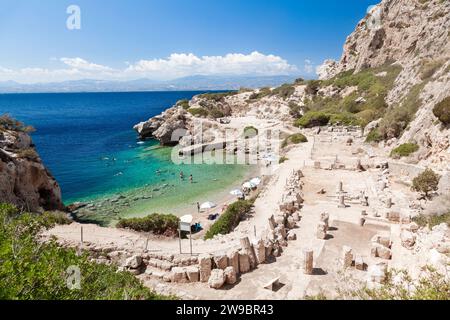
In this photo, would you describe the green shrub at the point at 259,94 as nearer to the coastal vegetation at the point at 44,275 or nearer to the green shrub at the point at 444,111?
the green shrub at the point at 444,111

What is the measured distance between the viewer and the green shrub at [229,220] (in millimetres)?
17562

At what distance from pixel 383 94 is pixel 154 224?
45.0m

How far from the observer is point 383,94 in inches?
1896

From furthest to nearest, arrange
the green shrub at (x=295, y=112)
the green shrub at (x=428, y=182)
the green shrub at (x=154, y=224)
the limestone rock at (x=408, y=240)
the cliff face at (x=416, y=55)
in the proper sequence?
the green shrub at (x=295, y=112)
the cliff face at (x=416, y=55)
the green shrub at (x=428, y=182)
the green shrub at (x=154, y=224)
the limestone rock at (x=408, y=240)

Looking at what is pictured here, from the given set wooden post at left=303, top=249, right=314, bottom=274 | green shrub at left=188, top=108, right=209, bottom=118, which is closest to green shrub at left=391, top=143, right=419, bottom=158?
wooden post at left=303, top=249, right=314, bottom=274

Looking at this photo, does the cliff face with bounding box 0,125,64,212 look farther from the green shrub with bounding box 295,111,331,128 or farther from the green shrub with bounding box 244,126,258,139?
the green shrub with bounding box 295,111,331,128

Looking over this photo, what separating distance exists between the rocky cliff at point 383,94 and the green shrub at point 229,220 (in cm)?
1339

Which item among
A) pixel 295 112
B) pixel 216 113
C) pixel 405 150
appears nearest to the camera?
pixel 405 150

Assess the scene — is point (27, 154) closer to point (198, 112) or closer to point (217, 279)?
point (217, 279)

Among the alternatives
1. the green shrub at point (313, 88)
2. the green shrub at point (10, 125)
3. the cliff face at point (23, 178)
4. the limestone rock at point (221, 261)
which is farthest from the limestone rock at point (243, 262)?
the green shrub at point (313, 88)

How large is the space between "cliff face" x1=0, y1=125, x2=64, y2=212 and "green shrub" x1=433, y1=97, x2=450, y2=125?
2883cm

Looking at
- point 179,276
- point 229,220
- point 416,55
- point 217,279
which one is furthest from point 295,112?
point 217,279
